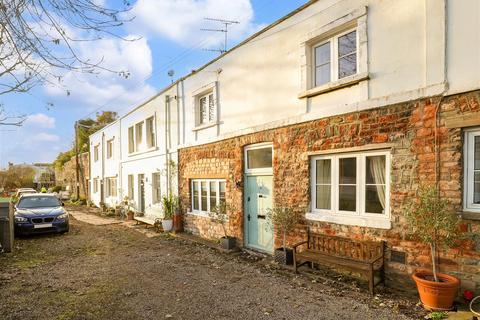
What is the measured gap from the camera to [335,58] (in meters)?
6.80

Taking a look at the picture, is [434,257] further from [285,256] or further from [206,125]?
[206,125]

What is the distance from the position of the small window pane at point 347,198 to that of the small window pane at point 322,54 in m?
2.79

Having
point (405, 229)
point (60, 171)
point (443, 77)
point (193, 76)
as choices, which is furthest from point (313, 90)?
point (60, 171)

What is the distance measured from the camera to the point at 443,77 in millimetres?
5004

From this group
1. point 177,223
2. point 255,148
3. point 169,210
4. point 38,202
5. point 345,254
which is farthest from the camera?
point 38,202

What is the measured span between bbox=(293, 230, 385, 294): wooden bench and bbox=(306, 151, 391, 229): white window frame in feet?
1.15

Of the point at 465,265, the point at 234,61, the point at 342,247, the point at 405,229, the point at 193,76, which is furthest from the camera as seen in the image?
the point at 193,76

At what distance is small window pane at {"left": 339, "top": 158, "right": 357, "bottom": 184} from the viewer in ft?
21.1

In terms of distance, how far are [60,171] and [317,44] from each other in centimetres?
4189

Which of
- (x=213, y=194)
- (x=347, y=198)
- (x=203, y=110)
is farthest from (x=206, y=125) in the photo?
(x=347, y=198)

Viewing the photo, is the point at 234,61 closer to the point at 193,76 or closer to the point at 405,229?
the point at 193,76

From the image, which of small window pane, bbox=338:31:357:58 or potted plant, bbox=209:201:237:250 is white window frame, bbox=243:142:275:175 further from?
small window pane, bbox=338:31:357:58

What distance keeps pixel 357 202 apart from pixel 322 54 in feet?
10.9

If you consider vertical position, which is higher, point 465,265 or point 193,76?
point 193,76
